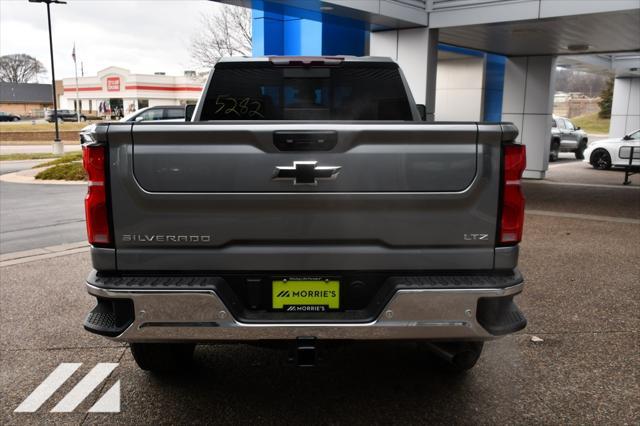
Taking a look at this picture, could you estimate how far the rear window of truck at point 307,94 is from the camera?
4660 mm

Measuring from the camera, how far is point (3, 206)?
1163 cm

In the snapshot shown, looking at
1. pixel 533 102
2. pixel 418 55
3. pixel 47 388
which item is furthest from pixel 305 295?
pixel 533 102

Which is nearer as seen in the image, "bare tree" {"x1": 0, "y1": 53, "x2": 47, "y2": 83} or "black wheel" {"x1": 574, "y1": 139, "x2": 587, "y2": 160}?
"black wheel" {"x1": 574, "y1": 139, "x2": 587, "y2": 160}

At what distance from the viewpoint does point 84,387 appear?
3.67 meters

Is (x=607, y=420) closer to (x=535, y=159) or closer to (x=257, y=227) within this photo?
(x=257, y=227)

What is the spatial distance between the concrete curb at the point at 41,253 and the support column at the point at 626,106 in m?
26.4

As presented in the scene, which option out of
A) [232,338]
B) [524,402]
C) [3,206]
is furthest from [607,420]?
[3,206]

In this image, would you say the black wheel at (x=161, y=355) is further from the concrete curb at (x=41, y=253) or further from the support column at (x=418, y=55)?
the support column at (x=418, y=55)

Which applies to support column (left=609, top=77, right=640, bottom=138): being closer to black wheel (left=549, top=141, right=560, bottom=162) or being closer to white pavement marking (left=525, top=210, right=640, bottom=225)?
black wheel (left=549, top=141, right=560, bottom=162)

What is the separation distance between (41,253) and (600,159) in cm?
1839

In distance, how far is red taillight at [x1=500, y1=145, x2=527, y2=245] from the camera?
9.26ft

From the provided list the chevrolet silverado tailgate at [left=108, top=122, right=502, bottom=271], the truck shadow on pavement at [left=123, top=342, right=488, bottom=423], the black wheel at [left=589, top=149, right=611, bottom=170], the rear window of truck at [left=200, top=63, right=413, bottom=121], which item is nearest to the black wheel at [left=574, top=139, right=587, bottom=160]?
the black wheel at [left=589, top=149, right=611, bottom=170]

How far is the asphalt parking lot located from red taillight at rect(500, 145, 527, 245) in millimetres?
1160

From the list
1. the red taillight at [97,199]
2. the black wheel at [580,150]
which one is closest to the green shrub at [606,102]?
the black wheel at [580,150]
